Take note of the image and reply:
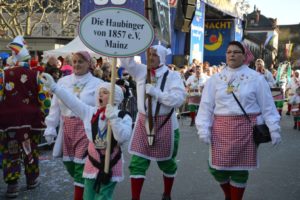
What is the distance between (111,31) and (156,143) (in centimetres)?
166

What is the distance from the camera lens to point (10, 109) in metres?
5.90

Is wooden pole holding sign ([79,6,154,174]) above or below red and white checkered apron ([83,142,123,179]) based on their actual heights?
above

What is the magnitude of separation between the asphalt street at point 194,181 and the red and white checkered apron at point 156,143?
24.4 inches

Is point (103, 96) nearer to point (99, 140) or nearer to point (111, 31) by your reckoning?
point (99, 140)

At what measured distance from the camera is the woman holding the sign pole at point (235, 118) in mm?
4898

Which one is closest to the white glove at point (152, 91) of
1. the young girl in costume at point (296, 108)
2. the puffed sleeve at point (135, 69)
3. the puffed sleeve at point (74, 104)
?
the puffed sleeve at point (135, 69)

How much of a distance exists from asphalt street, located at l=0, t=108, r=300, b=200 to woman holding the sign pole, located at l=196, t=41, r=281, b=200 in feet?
3.44

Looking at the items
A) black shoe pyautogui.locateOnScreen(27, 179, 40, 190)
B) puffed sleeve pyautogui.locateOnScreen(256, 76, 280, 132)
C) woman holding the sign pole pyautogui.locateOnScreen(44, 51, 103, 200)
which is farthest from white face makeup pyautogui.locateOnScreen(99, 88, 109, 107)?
black shoe pyautogui.locateOnScreen(27, 179, 40, 190)

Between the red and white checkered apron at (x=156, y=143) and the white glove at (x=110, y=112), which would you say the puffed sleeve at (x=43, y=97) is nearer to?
the red and white checkered apron at (x=156, y=143)

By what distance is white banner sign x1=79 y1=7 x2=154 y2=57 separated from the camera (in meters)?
4.40

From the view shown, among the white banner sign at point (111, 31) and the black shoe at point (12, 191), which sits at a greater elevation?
the white banner sign at point (111, 31)

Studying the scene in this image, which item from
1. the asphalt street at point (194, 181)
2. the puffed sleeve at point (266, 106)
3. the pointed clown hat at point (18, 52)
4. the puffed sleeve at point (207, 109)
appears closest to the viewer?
the puffed sleeve at point (266, 106)

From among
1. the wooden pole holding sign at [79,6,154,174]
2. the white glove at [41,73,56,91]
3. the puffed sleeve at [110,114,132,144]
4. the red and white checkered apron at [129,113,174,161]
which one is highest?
the wooden pole holding sign at [79,6,154,174]

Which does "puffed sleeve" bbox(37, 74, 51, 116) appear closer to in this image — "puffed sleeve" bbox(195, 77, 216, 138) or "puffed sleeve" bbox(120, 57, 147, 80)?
"puffed sleeve" bbox(120, 57, 147, 80)
